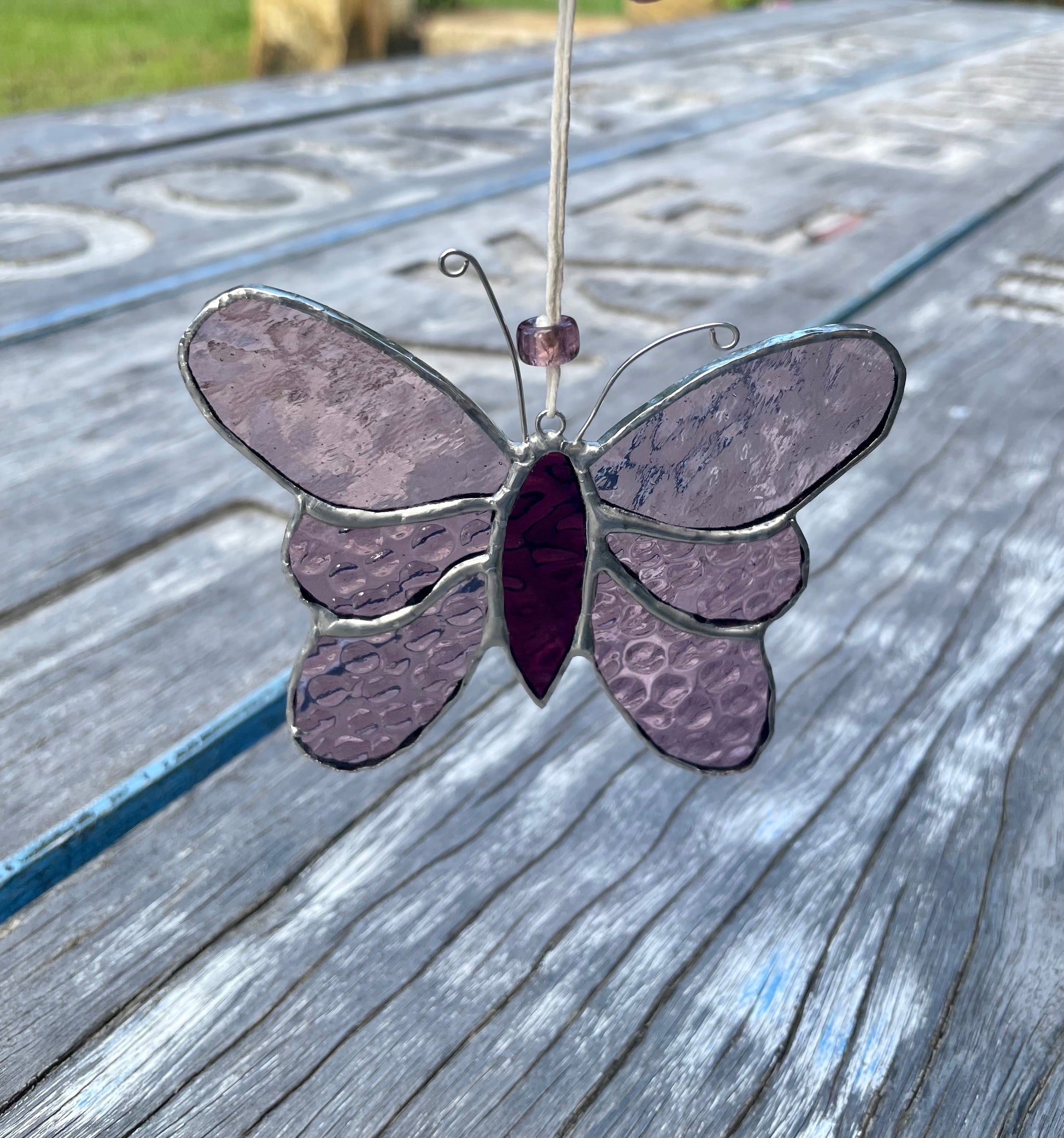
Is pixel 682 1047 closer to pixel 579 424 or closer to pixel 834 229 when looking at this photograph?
pixel 579 424

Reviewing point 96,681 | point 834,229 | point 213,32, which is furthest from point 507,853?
point 213,32

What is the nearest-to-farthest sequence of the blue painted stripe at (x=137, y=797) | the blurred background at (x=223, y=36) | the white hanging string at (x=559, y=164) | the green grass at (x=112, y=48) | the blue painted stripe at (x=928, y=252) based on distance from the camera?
the white hanging string at (x=559, y=164) < the blue painted stripe at (x=137, y=797) < the blue painted stripe at (x=928, y=252) < the blurred background at (x=223, y=36) < the green grass at (x=112, y=48)

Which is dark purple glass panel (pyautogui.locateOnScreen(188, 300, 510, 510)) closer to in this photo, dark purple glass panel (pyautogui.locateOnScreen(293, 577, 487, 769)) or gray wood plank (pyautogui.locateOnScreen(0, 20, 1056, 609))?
dark purple glass panel (pyautogui.locateOnScreen(293, 577, 487, 769))

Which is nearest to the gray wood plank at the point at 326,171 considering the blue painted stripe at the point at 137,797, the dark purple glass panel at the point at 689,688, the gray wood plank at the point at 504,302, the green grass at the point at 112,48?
the gray wood plank at the point at 504,302

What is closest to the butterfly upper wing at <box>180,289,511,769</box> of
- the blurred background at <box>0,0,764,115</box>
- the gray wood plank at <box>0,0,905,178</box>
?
the gray wood plank at <box>0,0,905,178</box>

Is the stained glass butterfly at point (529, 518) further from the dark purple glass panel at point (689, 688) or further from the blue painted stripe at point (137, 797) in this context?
the blue painted stripe at point (137, 797)

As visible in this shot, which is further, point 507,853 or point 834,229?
point 834,229
